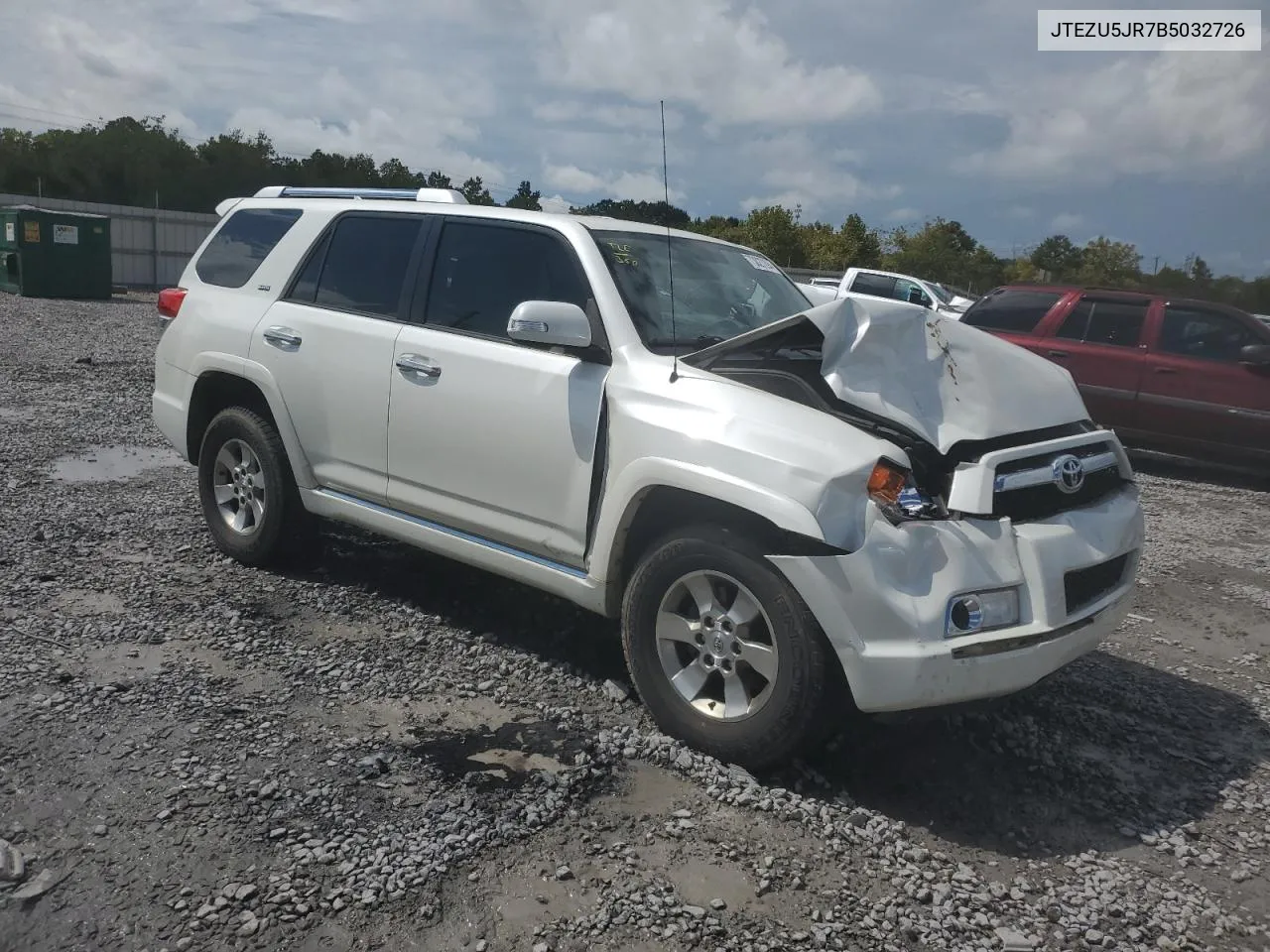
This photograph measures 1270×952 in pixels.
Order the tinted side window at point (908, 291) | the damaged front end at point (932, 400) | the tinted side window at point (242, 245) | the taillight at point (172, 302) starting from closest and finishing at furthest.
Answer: the damaged front end at point (932, 400), the tinted side window at point (242, 245), the taillight at point (172, 302), the tinted side window at point (908, 291)

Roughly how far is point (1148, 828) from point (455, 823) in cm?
222

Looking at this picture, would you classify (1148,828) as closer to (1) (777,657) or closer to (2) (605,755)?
(1) (777,657)

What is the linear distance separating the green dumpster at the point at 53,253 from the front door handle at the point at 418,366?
21.0m

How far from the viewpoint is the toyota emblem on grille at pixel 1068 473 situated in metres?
3.52

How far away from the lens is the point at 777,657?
330 cm

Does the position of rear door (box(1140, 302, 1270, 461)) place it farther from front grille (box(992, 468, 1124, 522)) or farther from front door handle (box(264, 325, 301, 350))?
front door handle (box(264, 325, 301, 350))

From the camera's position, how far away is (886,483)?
126 inches

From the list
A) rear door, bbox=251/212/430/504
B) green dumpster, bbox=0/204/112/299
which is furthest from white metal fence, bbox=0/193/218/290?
rear door, bbox=251/212/430/504

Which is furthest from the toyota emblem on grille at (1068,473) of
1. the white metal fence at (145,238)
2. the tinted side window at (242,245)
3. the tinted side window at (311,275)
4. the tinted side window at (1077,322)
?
the white metal fence at (145,238)

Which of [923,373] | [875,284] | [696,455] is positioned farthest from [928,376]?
[875,284]

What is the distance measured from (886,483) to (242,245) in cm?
390

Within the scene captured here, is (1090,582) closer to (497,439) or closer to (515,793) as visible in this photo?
(515,793)

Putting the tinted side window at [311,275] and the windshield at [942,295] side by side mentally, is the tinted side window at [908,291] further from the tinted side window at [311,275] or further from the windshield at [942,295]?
the tinted side window at [311,275]

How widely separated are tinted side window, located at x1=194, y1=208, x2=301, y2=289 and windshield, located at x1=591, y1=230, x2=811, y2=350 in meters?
2.02
